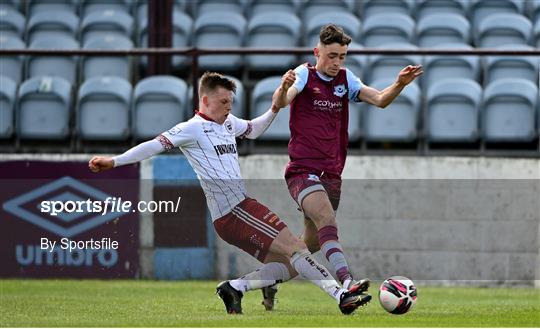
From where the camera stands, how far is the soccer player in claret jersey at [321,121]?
29.9 ft

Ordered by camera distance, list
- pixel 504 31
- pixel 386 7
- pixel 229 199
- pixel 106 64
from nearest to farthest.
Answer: pixel 229 199
pixel 106 64
pixel 504 31
pixel 386 7

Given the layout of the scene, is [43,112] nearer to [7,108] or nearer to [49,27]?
[7,108]

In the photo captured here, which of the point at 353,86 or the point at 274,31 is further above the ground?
the point at 274,31

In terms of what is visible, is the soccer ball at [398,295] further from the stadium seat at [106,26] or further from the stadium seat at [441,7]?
the stadium seat at [441,7]

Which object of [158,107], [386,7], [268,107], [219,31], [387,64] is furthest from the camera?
[386,7]

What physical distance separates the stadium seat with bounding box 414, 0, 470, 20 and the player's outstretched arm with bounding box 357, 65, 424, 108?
7.59 metres

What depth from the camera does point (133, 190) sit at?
Result: 43.4 ft

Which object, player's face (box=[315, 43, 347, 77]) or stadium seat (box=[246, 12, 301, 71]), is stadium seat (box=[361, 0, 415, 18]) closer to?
stadium seat (box=[246, 12, 301, 71])

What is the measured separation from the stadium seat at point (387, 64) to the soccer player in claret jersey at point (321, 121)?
16.2ft

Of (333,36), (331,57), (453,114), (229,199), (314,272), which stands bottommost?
(314,272)

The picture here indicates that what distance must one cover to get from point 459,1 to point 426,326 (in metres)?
9.65

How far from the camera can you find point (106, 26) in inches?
648

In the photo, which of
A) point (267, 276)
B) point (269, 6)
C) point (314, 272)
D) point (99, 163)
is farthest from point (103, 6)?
point (314, 272)

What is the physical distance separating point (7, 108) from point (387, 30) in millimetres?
4716
